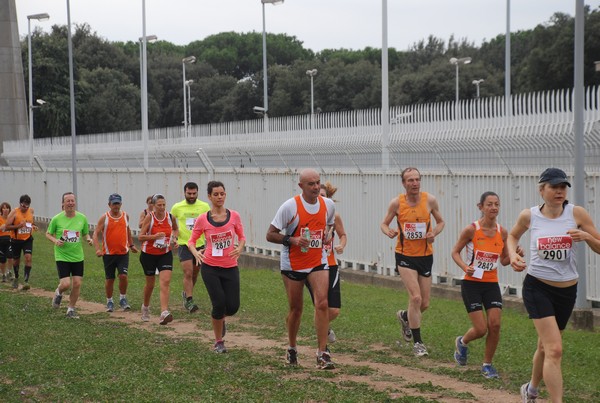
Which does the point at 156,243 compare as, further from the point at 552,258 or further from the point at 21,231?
the point at 552,258

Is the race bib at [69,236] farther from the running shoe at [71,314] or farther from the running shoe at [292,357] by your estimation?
the running shoe at [292,357]

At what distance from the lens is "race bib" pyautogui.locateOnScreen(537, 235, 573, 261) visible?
29.3ft

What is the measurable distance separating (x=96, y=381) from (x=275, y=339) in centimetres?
390

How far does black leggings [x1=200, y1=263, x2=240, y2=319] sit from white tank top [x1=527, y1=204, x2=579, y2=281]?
4778 millimetres

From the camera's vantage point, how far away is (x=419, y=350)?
12.6 m

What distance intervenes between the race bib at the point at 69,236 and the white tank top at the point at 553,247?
390 inches

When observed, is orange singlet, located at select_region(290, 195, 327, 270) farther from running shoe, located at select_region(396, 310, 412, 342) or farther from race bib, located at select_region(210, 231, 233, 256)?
running shoe, located at select_region(396, 310, 412, 342)

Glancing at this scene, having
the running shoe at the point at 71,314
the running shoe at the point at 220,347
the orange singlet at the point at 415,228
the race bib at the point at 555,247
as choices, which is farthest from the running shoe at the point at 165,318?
the race bib at the point at 555,247

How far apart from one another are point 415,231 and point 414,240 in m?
0.10

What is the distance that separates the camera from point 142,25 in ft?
126

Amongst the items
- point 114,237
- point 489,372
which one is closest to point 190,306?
point 114,237

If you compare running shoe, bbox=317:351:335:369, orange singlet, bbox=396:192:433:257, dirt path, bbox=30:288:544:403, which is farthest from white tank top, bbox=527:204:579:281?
orange singlet, bbox=396:192:433:257

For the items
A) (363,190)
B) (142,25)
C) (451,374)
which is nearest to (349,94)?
(142,25)

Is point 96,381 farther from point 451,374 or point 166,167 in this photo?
point 166,167
